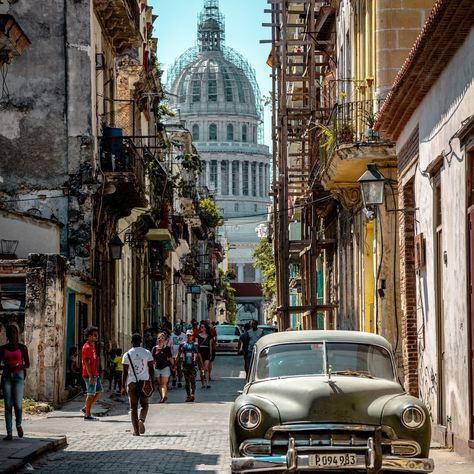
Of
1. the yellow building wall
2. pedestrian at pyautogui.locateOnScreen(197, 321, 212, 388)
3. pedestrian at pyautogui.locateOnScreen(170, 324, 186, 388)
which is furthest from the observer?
pedestrian at pyautogui.locateOnScreen(197, 321, 212, 388)

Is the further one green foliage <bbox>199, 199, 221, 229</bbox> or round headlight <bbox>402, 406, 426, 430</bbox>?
green foliage <bbox>199, 199, 221, 229</bbox>

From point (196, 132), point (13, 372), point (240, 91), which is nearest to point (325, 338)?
point (13, 372)

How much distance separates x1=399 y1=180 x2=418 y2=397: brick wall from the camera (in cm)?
2106

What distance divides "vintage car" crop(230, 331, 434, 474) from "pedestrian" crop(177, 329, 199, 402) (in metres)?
14.6

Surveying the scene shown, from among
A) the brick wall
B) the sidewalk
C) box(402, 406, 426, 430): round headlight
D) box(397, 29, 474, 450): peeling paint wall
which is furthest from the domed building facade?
box(402, 406, 426, 430): round headlight

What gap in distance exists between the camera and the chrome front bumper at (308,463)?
11578mm

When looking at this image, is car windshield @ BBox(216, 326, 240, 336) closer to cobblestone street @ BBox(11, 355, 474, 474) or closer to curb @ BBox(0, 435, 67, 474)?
cobblestone street @ BBox(11, 355, 474, 474)

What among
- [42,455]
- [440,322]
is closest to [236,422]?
[42,455]

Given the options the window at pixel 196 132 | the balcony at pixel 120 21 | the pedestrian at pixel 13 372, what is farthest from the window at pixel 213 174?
the pedestrian at pixel 13 372

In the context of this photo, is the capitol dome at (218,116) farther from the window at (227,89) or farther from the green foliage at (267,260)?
the green foliage at (267,260)

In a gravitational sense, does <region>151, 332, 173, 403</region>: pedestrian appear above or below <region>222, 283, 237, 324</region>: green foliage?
below

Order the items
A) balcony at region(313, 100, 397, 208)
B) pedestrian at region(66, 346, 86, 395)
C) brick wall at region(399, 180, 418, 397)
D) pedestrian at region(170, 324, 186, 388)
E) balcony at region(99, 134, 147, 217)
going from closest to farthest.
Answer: brick wall at region(399, 180, 418, 397) < balcony at region(313, 100, 397, 208) < pedestrian at region(66, 346, 86, 395) < pedestrian at region(170, 324, 186, 388) < balcony at region(99, 134, 147, 217)

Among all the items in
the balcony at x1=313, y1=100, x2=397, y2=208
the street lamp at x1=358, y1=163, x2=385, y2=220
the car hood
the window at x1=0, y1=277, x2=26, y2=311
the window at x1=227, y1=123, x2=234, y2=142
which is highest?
the window at x1=227, y1=123, x2=234, y2=142

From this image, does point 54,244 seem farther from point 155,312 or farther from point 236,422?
point 155,312
